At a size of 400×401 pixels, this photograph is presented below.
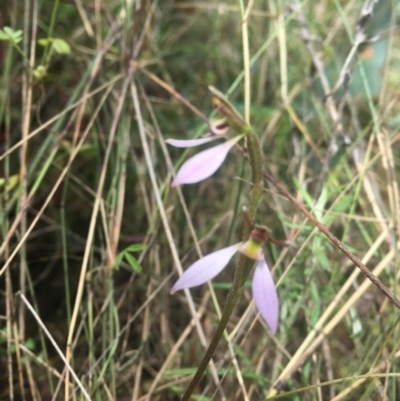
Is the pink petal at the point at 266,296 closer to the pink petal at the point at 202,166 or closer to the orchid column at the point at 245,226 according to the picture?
the orchid column at the point at 245,226

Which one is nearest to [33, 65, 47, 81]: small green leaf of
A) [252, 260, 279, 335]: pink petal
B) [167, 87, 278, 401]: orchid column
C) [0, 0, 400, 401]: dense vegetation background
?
[0, 0, 400, 401]: dense vegetation background

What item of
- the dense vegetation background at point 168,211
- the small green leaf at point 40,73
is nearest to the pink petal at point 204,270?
the dense vegetation background at point 168,211

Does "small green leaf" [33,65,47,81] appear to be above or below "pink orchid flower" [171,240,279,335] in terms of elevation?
above

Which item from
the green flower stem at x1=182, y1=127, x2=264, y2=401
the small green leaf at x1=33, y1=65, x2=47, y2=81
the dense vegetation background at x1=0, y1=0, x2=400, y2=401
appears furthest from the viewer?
the small green leaf at x1=33, y1=65, x2=47, y2=81

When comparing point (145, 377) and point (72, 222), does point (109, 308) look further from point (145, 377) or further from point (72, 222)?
point (72, 222)

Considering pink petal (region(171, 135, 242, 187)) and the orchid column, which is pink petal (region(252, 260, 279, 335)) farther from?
pink petal (region(171, 135, 242, 187))

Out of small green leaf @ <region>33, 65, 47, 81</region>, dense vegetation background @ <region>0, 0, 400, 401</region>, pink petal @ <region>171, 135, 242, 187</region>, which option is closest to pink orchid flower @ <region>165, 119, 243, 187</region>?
pink petal @ <region>171, 135, 242, 187</region>

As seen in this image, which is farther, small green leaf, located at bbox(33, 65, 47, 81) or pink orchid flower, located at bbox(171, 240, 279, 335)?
small green leaf, located at bbox(33, 65, 47, 81)

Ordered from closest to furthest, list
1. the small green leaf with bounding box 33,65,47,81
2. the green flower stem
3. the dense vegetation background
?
Result: the green flower stem → the dense vegetation background → the small green leaf with bounding box 33,65,47,81
